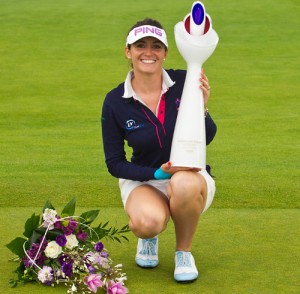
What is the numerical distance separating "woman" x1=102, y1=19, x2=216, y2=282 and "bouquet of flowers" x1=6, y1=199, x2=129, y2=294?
29cm

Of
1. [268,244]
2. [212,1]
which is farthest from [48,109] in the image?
[212,1]

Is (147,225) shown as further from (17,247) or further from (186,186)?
(17,247)

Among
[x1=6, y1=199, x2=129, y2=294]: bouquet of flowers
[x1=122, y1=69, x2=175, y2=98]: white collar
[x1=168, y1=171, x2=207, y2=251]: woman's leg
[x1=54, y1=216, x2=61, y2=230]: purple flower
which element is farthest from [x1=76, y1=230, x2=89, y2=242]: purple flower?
[x1=122, y1=69, x2=175, y2=98]: white collar

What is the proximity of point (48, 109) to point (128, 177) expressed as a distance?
8.73m

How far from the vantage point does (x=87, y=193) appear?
8.27 meters

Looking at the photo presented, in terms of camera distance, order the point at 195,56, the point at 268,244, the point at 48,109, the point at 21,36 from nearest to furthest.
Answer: the point at 195,56
the point at 268,244
the point at 48,109
the point at 21,36

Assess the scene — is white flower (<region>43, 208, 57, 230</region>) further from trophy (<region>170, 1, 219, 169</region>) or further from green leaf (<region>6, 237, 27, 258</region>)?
trophy (<region>170, 1, 219, 169</region>)

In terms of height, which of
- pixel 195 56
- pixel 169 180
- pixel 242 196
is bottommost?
pixel 242 196

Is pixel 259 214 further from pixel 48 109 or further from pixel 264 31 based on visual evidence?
pixel 264 31

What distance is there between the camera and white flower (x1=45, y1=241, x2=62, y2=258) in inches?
217

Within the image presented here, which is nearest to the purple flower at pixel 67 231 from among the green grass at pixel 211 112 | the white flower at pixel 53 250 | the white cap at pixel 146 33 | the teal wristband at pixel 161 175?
the white flower at pixel 53 250

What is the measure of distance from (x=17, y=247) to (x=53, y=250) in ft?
0.93

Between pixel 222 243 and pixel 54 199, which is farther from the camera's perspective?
pixel 54 199

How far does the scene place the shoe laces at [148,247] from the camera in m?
5.93
